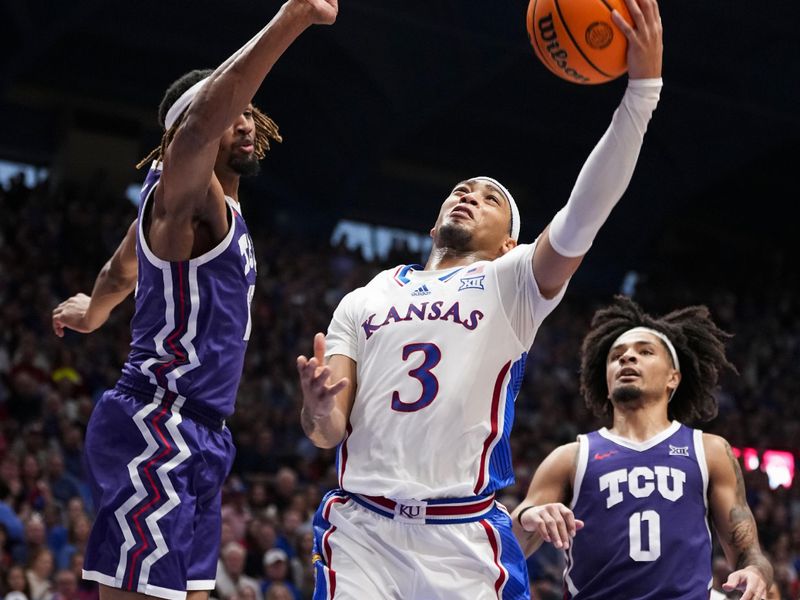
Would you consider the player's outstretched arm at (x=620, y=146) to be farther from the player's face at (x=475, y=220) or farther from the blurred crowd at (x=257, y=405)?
the blurred crowd at (x=257, y=405)

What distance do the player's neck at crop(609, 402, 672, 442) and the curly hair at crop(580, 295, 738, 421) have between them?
45cm

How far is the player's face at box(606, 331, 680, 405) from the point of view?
5.14 m

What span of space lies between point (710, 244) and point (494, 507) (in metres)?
21.3

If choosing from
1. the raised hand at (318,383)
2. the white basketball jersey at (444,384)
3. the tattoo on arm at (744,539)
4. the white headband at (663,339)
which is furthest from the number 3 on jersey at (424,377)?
the white headband at (663,339)

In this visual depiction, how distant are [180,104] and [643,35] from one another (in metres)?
1.63

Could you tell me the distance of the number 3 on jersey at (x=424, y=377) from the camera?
384 centimetres

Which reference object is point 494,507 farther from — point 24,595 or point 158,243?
point 24,595

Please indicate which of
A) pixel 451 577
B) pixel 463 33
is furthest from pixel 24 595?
pixel 463 33

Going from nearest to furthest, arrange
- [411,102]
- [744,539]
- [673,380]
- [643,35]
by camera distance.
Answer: [643,35]
[744,539]
[673,380]
[411,102]

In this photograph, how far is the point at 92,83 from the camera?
62.3 ft

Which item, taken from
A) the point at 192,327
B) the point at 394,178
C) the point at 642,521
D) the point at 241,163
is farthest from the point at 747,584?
the point at 394,178

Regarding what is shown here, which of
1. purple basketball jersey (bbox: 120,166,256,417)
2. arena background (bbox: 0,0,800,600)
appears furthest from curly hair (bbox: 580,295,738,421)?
arena background (bbox: 0,0,800,600)

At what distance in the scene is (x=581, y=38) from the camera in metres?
3.47

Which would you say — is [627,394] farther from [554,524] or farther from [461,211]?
[554,524]
